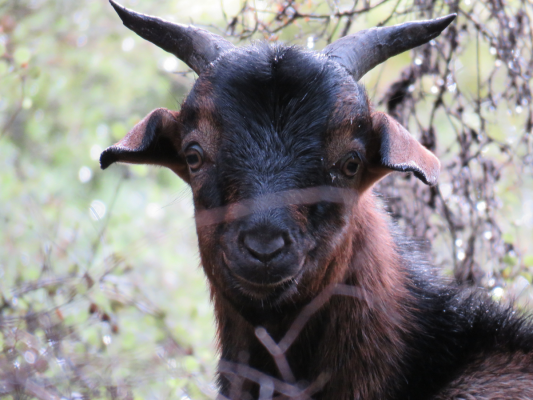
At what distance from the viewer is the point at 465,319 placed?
461 centimetres

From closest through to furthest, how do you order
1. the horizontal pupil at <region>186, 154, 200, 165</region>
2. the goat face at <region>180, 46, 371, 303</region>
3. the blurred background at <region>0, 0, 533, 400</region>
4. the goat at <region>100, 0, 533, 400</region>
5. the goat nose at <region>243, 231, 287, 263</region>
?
the goat nose at <region>243, 231, 287, 263</region> < the goat face at <region>180, 46, 371, 303</region> < the goat at <region>100, 0, 533, 400</region> < the horizontal pupil at <region>186, 154, 200, 165</region> < the blurred background at <region>0, 0, 533, 400</region>

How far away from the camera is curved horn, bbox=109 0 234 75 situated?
457 centimetres

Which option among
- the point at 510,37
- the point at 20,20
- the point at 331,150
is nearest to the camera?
the point at 331,150

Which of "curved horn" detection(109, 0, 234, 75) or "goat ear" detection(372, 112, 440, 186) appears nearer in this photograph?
"goat ear" detection(372, 112, 440, 186)

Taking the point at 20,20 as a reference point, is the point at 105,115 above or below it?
below

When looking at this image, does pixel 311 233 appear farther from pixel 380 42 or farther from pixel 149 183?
pixel 149 183

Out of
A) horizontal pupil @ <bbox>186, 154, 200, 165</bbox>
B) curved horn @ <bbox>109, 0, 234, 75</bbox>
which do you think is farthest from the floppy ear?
curved horn @ <bbox>109, 0, 234, 75</bbox>

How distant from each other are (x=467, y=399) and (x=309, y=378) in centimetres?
99

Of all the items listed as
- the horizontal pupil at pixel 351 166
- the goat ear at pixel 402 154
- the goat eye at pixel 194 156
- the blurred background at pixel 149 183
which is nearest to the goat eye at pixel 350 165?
the horizontal pupil at pixel 351 166

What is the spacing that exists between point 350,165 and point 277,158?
1.69 ft

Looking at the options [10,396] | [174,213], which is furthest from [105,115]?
[10,396]

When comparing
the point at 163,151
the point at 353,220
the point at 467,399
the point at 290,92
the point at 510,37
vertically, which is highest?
the point at 510,37

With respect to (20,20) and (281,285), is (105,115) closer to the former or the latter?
(20,20)

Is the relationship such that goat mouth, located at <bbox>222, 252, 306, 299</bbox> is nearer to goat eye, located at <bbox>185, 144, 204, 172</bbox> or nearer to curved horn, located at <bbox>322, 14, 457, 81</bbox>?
goat eye, located at <bbox>185, 144, 204, 172</bbox>
